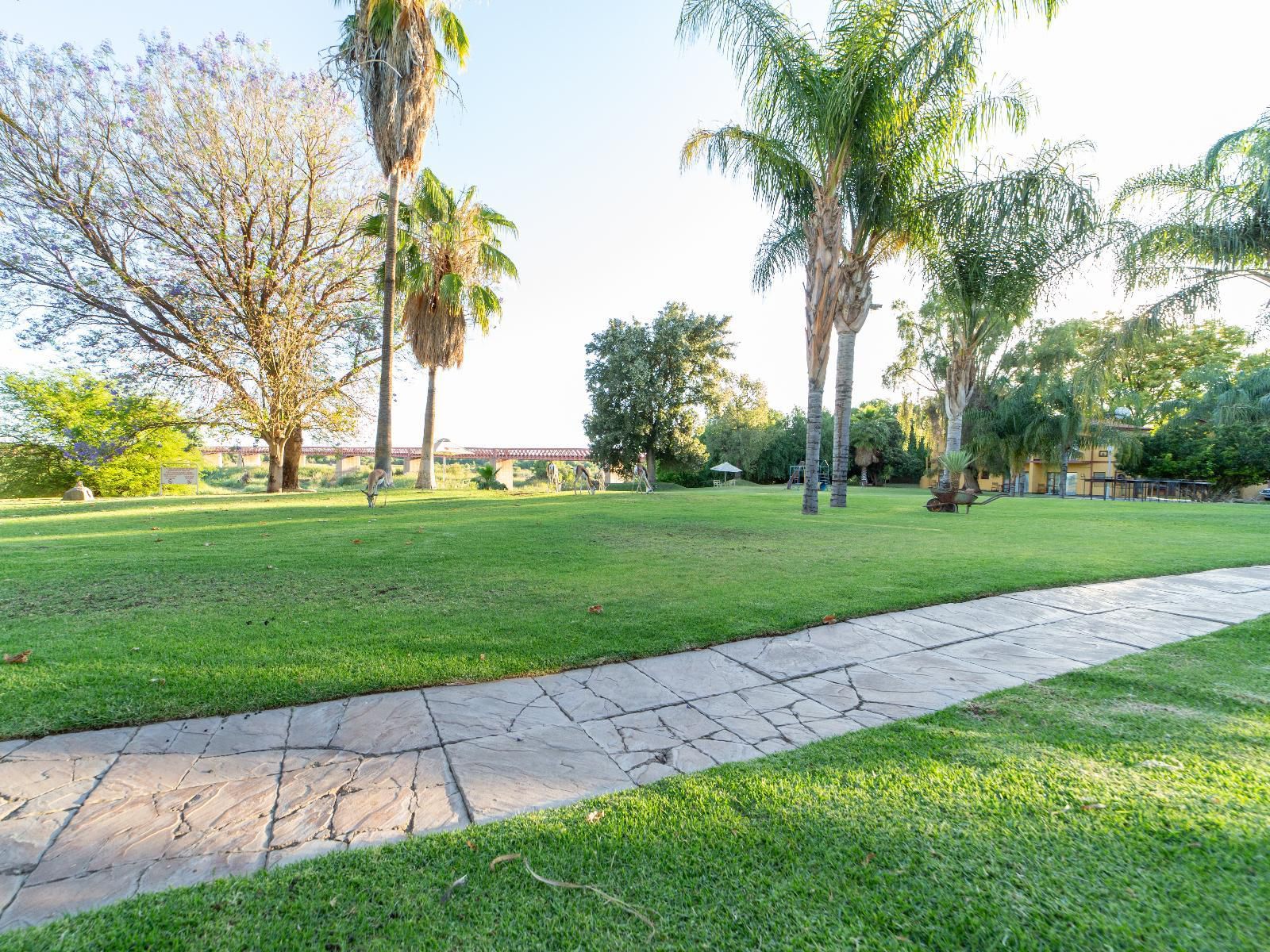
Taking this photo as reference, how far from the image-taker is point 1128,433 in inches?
998

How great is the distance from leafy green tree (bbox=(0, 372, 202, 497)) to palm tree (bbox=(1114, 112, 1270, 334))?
24959 mm

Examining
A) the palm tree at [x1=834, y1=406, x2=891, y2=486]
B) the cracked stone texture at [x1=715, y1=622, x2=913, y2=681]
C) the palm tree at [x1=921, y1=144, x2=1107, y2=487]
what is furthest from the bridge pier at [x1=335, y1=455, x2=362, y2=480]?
the cracked stone texture at [x1=715, y1=622, x2=913, y2=681]

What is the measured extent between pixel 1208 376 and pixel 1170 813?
36994 millimetres

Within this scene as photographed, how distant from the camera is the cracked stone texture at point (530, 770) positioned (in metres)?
1.83

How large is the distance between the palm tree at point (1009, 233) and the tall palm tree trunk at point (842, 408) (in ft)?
7.72

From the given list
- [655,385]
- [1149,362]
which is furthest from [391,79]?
[1149,362]

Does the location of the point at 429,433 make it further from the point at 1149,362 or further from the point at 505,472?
the point at 1149,362

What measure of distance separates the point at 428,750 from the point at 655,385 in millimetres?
27073

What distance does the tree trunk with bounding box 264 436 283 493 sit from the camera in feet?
52.7

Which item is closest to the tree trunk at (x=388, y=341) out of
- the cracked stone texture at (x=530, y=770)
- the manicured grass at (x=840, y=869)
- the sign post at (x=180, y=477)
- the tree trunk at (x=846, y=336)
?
the tree trunk at (x=846, y=336)

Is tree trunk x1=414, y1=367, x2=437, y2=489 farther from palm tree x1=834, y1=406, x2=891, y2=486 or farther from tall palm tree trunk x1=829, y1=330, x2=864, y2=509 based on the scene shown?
palm tree x1=834, y1=406, x2=891, y2=486

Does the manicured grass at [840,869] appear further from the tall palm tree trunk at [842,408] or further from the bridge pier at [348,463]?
the bridge pier at [348,463]

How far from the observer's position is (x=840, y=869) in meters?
1.45

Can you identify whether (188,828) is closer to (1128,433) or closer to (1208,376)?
(1128,433)
